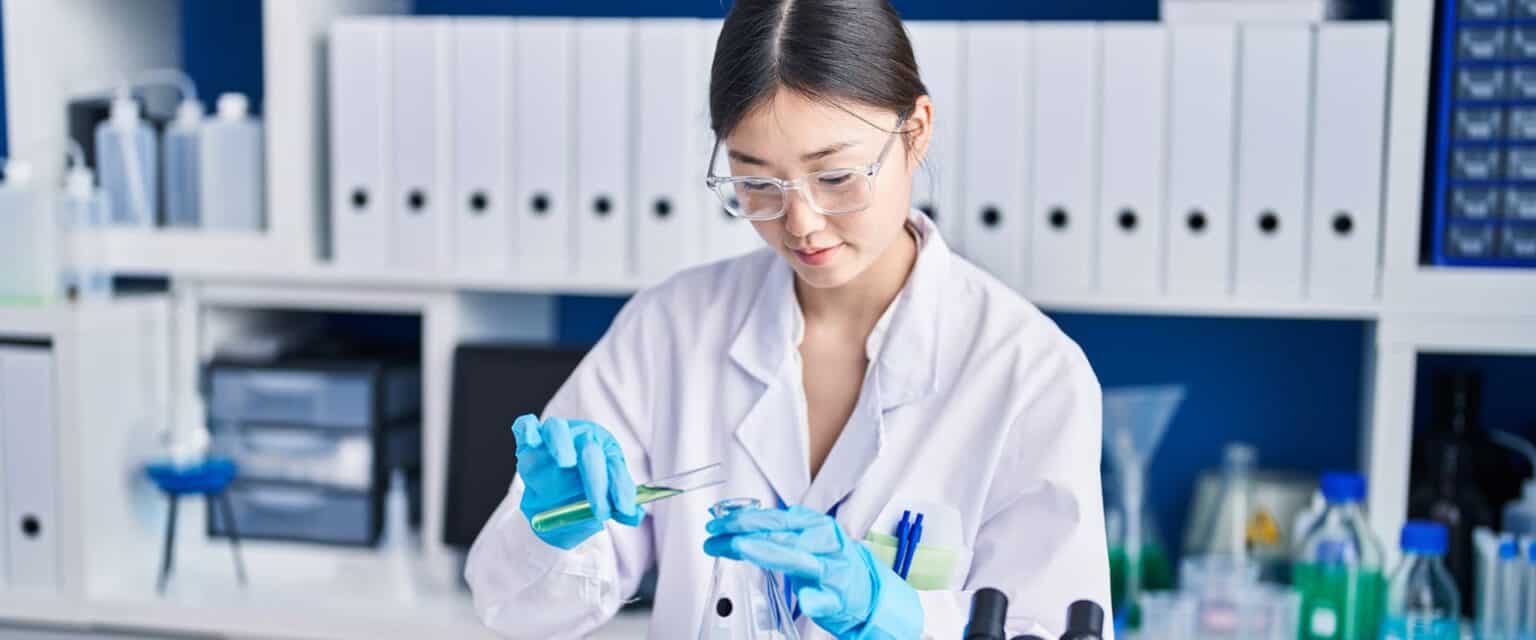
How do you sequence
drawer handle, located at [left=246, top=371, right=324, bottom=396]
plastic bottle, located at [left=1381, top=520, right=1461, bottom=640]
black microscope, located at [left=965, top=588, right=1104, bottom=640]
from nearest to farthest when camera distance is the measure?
black microscope, located at [left=965, top=588, right=1104, bottom=640]
plastic bottle, located at [left=1381, top=520, right=1461, bottom=640]
drawer handle, located at [left=246, top=371, right=324, bottom=396]

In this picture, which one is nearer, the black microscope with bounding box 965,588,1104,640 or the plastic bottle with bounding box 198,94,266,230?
the black microscope with bounding box 965,588,1104,640

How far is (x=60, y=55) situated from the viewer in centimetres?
195

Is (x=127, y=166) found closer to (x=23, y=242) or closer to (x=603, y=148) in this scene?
(x=23, y=242)

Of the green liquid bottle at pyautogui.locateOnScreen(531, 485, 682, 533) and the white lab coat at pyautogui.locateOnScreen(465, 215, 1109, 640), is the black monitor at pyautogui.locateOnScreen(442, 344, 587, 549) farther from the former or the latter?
the green liquid bottle at pyautogui.locateOnScreen(531, 485, 682, 533)

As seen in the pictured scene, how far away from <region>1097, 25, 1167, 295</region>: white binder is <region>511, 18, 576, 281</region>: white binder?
630 millimetres

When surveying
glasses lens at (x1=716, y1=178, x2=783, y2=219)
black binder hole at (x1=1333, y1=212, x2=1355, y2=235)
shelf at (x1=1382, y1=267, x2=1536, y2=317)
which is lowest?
shelf at (x1=1382, y1=267, x2=1536, y2=317)

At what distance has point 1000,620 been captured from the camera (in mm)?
788

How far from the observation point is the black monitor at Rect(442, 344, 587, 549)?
185cm

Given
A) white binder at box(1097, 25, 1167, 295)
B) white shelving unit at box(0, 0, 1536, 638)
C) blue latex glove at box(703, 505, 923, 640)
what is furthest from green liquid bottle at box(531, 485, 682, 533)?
white binder at box(1097, 25, 1167, 295)

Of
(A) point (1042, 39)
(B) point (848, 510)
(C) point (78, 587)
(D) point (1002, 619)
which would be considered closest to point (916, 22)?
(A) point (1042, 39)

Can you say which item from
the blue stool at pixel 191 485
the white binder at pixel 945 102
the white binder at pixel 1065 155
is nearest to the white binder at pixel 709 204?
the white binder at pixel 945 102

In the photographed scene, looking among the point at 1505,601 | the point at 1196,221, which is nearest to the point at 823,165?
the point at 1196,221

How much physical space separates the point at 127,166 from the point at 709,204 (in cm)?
80

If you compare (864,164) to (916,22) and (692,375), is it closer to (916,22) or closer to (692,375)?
(692,375)
